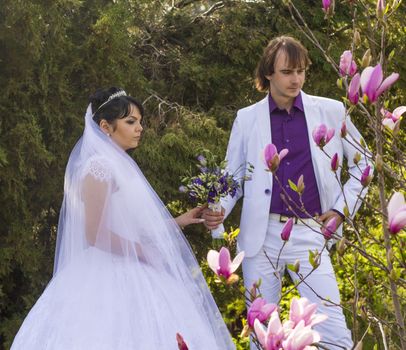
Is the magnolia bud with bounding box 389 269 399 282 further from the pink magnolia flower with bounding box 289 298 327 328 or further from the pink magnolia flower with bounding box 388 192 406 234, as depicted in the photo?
the pink magnolia flower with bounding box 289 298 327 328

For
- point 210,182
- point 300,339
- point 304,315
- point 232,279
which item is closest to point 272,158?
point 232,279

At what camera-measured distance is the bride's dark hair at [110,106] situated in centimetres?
358

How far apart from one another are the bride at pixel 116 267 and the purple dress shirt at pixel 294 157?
0.42 meters

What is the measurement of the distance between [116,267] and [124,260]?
51mm

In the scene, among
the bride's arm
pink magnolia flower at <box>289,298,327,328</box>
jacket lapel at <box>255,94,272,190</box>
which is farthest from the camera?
jacket lapel at <box>255,94,272,190</box>

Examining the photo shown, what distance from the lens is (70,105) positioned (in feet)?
A: 16.1

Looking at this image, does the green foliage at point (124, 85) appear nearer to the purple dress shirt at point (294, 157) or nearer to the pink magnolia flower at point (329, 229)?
the purple dress shirt at point (294, 157)

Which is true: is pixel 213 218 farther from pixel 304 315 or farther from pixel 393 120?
pixel 304 315

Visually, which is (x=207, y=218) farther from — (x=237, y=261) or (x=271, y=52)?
(x=237, y=261)

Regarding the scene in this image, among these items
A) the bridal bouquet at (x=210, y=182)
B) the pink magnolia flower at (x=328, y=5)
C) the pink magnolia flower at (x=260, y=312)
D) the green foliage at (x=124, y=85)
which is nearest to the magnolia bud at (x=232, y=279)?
the pink magnolia flower at (x=260, y=312)

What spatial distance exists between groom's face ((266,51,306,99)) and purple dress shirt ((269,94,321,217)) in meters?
0.08

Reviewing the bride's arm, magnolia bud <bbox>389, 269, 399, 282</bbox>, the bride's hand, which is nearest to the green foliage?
the bride's arm

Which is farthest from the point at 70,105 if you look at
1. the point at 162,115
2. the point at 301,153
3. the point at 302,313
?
the point at 302,313

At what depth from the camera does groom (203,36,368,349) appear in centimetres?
351
